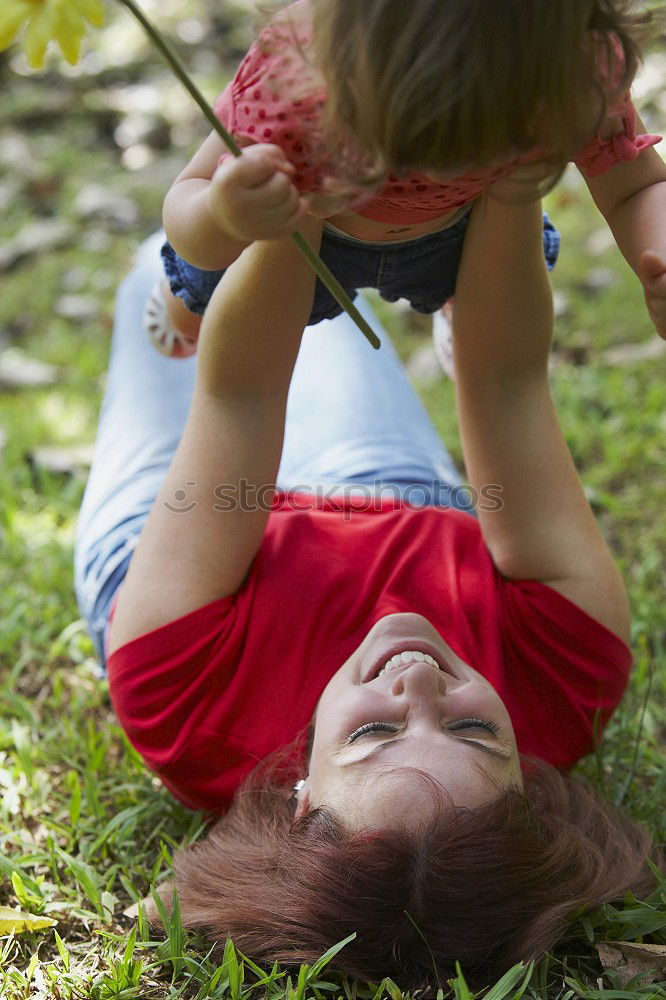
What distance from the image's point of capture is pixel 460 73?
1013mm

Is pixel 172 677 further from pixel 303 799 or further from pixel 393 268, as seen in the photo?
pixel 393 268

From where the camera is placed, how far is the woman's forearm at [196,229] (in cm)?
122

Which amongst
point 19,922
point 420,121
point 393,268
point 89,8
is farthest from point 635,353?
point 89,8

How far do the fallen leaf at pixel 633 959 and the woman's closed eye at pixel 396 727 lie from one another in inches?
13.5

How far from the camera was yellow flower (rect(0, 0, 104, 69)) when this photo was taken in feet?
2.92

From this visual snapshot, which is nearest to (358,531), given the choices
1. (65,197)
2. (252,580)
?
(252,580)

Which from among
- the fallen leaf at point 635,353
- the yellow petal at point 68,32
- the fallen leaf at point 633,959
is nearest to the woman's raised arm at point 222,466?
the yellow petal at point 68,32

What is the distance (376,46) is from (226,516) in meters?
0.85

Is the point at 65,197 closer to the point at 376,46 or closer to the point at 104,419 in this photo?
the point at 104,419

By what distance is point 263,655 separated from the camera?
1.73m

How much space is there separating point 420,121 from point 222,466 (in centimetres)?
76

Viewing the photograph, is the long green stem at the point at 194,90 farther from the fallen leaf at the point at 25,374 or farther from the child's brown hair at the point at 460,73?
the fallen leaf at the point at 25,374

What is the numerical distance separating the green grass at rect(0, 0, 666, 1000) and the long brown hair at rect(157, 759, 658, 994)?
1.5 inches

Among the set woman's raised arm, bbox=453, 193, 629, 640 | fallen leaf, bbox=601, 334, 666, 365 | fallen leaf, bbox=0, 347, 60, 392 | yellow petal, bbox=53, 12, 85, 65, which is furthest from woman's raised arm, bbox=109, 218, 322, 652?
fallen leaf, bbox=601, 334, 666, 365
